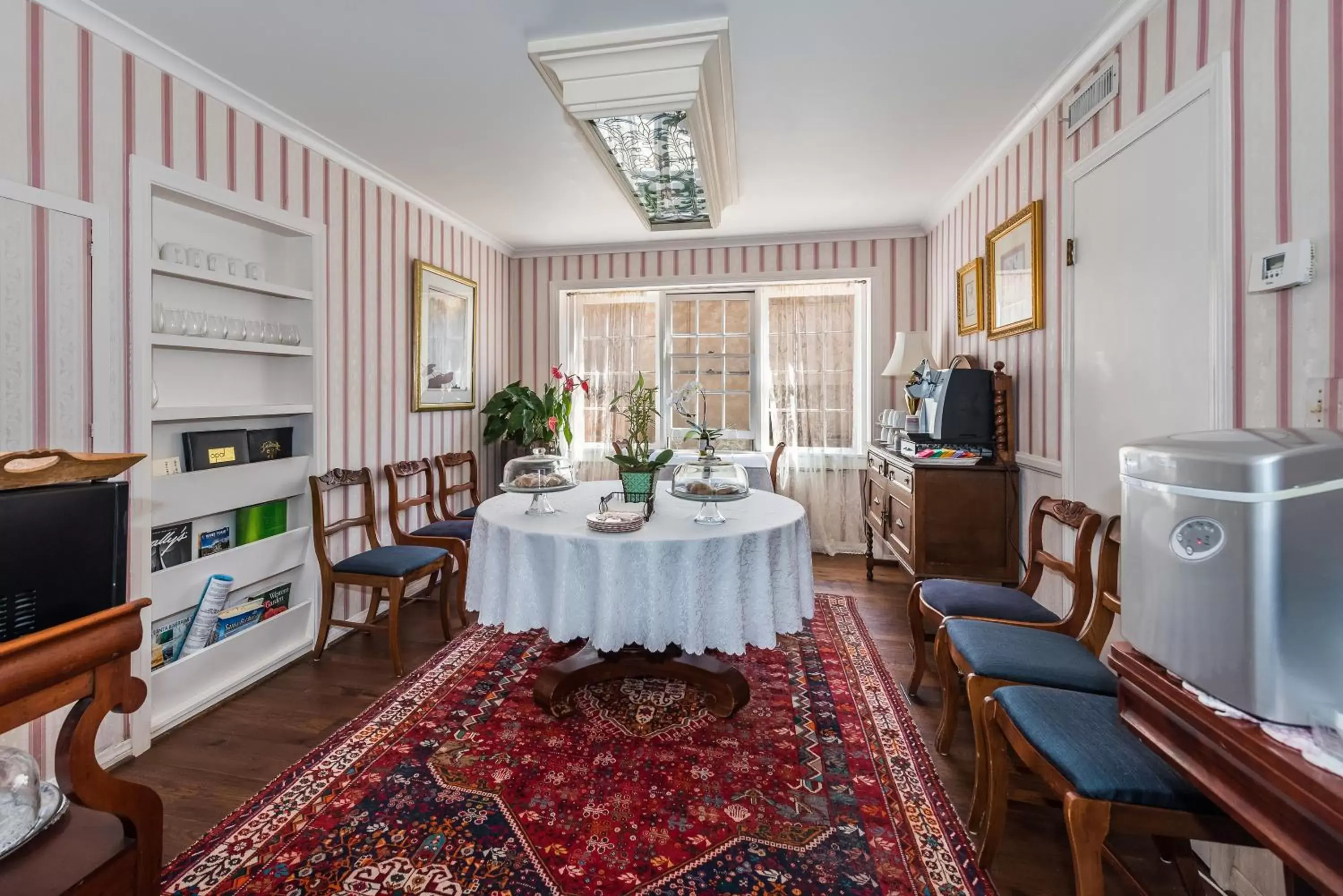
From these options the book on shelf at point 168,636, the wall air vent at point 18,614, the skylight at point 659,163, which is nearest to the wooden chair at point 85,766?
the wall air vent at point 18,614

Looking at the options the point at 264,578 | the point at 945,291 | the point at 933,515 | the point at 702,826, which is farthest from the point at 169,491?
the point at 945,291

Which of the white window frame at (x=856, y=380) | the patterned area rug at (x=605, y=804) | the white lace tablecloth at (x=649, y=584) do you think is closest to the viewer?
the patterned area rug at (x=605, y=804)

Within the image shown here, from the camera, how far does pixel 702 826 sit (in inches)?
68.0

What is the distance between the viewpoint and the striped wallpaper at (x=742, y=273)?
4.61 m

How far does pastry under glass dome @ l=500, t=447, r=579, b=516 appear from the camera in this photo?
91.8 inches

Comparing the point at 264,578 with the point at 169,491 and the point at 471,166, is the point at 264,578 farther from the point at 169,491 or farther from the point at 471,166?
the point at 471,166

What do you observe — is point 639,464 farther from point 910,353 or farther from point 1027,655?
point 910,353

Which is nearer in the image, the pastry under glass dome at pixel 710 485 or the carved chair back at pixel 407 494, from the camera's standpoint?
the pastry under glass dome at pixel 710 485

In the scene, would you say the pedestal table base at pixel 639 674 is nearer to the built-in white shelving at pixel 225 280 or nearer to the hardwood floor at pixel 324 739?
the hardwood floor at pixel 324 739

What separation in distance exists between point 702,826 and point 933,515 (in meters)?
1.94

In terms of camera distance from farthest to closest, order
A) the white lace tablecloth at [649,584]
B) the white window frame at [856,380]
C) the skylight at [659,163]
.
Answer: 1. the white window frame at [856,380]
2. the skylight at [659,163]
3. the white lace tablecloth at [649,584]

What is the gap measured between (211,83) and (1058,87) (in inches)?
145

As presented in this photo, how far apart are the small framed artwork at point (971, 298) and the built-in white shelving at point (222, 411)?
386 centimetres

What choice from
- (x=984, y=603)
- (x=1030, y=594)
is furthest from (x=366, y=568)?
(x=1030, y=594)
